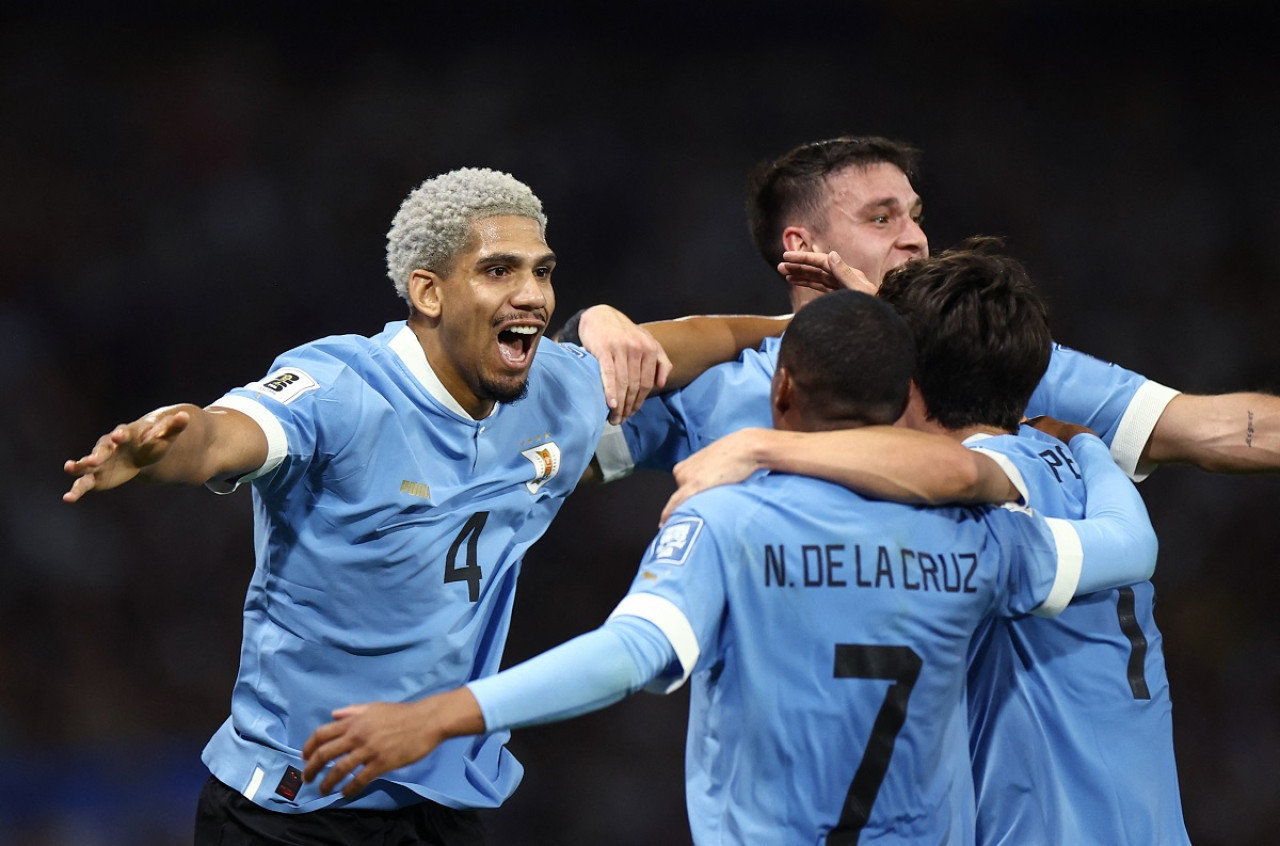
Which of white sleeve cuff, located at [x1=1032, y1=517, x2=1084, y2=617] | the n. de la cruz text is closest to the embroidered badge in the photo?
the n. de la cruz text

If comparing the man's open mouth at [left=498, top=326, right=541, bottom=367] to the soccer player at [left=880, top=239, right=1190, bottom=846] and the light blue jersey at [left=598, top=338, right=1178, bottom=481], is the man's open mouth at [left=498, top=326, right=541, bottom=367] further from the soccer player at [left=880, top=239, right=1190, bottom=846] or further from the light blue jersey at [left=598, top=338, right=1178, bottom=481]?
the soccer player at [left=880, top=239, right=1190, bottom=846]

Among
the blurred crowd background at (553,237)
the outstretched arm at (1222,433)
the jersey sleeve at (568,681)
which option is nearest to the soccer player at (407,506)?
the jersey sleeve at (568,681)

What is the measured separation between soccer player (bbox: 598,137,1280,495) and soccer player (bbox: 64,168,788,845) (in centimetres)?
22

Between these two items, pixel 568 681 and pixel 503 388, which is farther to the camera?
pixel 503 388

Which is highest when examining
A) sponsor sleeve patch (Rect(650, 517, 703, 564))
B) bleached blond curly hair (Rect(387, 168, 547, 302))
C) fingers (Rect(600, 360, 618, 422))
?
bleached blond curly hair (Rect(387, 168, 547, 302))

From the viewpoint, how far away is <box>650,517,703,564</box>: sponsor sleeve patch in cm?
195

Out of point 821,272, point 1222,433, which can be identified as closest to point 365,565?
point 821,272

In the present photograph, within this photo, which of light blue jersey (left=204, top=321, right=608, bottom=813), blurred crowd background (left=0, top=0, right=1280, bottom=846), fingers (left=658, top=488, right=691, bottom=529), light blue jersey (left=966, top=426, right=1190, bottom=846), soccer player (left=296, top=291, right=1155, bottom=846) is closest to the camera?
soccer player (left=296, top=291, right=1155, bottom=846)

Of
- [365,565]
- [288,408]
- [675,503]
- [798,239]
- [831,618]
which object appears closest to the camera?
[831,618]

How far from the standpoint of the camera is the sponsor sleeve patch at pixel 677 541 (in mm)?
1948

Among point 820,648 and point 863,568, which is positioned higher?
point 863,568

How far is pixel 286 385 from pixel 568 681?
1.15 metres

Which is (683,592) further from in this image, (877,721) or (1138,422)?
(1138,422)

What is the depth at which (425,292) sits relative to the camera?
3.00 metres
